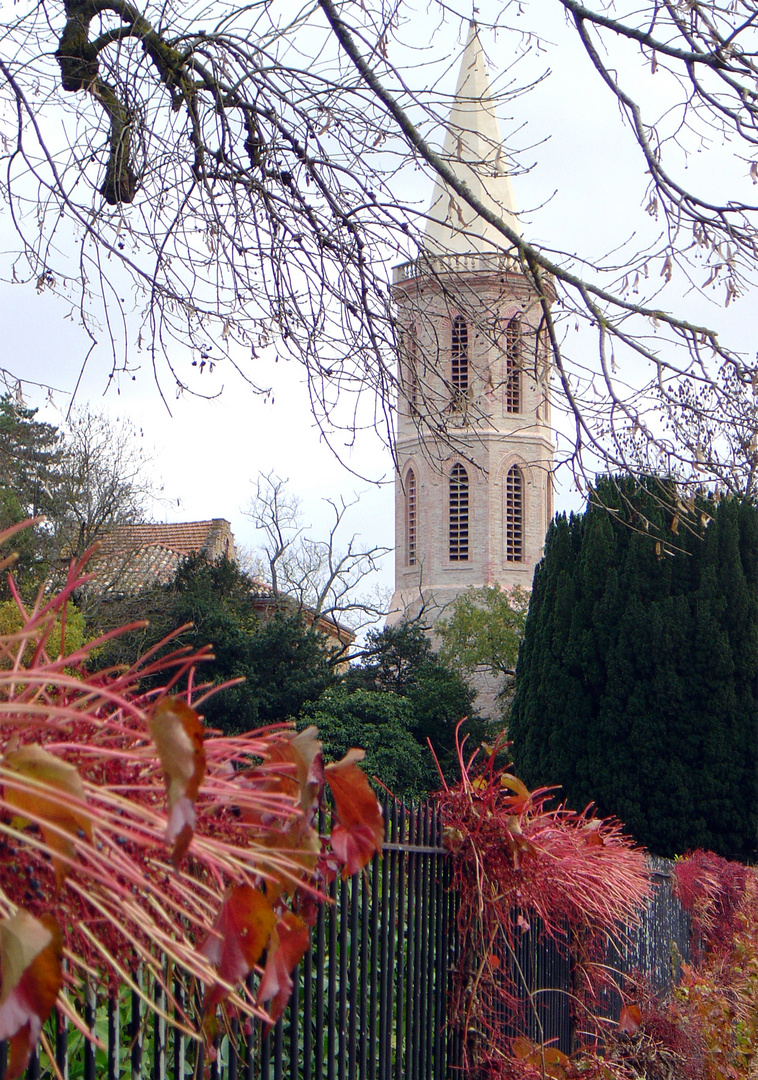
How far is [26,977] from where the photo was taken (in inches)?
28.9

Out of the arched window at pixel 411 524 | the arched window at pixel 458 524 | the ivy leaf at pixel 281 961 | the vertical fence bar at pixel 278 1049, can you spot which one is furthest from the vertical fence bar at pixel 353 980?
the arched window at pixel 411 524

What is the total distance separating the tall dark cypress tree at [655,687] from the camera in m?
18.5

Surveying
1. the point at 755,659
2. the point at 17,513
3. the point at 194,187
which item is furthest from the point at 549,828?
the point at 17,513

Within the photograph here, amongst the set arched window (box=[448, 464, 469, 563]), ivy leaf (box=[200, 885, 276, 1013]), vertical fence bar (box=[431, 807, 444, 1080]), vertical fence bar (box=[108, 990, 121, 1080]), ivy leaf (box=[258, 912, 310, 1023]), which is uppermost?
arched window (box=[448, 464, 469, 563])

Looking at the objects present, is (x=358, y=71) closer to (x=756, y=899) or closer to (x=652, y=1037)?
(x=652, y=1037)

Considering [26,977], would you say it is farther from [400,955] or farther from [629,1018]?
[629,1018]

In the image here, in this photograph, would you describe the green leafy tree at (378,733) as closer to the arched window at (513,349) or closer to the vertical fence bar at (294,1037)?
the arched window at (513,349)

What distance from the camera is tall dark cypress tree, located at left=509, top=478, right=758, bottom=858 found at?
18484mm

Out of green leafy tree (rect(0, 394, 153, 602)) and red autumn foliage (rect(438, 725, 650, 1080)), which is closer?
red autumn foliage (rect(438, 725, 650, 1080))

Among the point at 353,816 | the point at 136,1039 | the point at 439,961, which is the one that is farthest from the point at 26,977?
the point at 439,961

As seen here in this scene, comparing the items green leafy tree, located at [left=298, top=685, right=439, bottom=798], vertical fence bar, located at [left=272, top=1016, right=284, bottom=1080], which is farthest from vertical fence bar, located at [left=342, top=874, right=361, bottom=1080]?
green leafy tree, located at [left=298, top=685, right=439, bottom=798]

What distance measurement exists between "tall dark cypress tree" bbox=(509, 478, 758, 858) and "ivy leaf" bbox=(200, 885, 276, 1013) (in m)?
16.6

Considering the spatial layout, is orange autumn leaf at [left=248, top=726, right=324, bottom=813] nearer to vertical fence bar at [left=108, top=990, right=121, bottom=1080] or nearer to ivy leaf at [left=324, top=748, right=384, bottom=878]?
ivy leaf at [left=324, top=748, right=384, bottom=878]

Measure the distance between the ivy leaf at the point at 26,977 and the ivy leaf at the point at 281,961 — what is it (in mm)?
484
